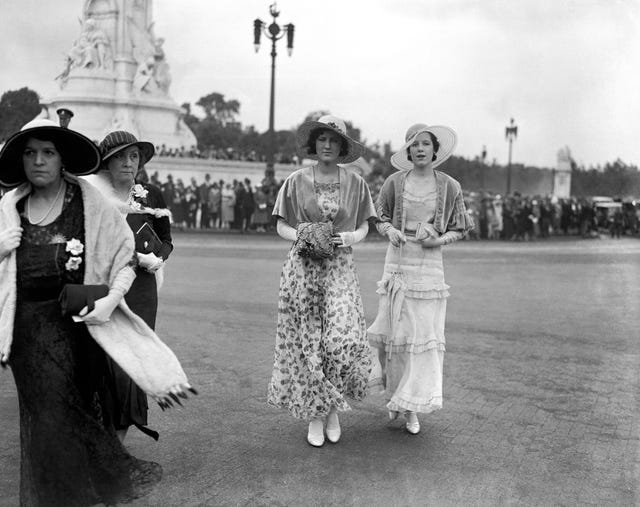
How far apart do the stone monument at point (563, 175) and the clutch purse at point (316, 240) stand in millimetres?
47095

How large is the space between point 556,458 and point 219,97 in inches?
4073

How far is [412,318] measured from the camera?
5473mm

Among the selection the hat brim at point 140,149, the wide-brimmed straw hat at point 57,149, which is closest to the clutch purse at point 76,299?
the wide-brimmed straw hat at point 57,149

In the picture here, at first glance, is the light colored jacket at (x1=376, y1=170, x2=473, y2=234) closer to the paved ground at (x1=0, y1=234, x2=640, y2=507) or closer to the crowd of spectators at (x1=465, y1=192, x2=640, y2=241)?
the paved ground at (x1=0, y1=234, x2=640, y2=507)

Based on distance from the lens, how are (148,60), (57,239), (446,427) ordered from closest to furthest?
(57,239)
(446,427)
(148,60)

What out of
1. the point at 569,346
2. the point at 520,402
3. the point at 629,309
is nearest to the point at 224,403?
the point at 520,402

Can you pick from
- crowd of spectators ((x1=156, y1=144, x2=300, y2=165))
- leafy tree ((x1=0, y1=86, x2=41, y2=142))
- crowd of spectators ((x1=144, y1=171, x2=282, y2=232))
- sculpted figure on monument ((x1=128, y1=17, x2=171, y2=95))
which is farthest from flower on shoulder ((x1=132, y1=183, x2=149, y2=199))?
leafy tree ((x1=0, y1=86, x2=41, y2=142))

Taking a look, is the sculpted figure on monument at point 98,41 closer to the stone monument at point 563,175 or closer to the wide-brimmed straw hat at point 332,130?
the stone monument at point 563,175

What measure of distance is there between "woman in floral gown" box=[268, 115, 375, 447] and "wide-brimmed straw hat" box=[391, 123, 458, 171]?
1.74ft

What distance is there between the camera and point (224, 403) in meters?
5.91

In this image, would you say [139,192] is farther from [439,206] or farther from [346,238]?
[439,206]

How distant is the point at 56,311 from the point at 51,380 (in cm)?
30

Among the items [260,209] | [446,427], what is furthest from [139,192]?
[260,209]

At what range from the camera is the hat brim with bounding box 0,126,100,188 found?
11.3ft
